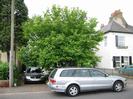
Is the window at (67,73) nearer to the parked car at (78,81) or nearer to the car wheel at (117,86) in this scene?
the parked car at (78,81)

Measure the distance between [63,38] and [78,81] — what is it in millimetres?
5422

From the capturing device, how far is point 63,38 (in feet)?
63.9

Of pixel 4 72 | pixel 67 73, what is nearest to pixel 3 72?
pixel 4 72

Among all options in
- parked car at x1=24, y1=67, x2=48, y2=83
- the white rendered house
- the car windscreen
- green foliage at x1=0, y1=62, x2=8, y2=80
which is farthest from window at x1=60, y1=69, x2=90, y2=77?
the white rendered house

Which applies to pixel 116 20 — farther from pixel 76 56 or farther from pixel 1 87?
pixel 1 87

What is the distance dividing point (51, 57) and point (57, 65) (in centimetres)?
130

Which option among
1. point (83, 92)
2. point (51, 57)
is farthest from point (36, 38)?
point (83, 92)

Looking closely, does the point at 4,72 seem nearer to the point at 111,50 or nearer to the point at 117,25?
the point at 111,50

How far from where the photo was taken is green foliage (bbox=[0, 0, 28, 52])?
88.4 feet

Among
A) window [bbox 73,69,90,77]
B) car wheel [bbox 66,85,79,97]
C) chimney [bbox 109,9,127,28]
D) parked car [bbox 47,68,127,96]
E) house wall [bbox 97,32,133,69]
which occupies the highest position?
chimney [bbox 109,9,127,28]

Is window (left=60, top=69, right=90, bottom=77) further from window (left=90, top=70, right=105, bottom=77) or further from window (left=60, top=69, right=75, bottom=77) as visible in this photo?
window (left=90, top=70, right=105, bottom=77)

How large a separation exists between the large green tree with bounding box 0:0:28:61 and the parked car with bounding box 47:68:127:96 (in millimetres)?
13217

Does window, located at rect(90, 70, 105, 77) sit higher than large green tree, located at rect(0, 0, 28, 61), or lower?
lower

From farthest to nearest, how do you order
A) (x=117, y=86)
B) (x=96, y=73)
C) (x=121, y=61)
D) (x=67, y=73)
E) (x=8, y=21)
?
1. (x=121, y=61)
2. (x=8, y=21)
3. (x=117, y=86)
4. (x=96, y=73)
5. (x=67, y=73)
